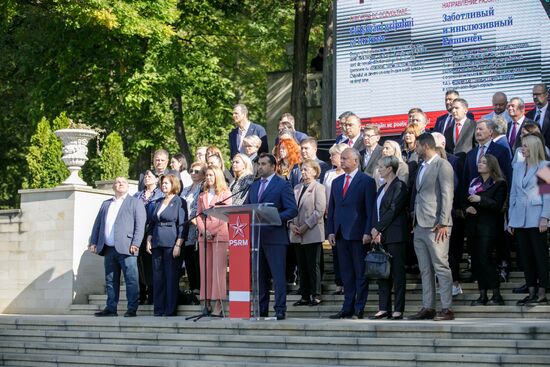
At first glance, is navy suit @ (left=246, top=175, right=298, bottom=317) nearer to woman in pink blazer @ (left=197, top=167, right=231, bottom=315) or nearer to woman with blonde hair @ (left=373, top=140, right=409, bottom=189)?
woman in pink blazer @ (left=197, top=167, right=231, bottom=315)

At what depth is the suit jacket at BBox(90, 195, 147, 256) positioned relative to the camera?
14.5 meters

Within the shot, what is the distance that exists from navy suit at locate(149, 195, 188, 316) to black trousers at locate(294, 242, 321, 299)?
171cm

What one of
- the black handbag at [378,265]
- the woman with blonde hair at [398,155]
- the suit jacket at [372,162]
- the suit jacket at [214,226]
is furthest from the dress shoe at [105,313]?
the woman with blonde hair at [398,155]

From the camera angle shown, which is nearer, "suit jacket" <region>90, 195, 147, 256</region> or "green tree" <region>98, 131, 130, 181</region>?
"suit jacket" <region>90, 195, 147, 256</region>

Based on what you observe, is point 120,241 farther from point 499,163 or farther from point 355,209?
point 499,163

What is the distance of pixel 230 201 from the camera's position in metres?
13.4

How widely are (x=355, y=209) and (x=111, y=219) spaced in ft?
13.1

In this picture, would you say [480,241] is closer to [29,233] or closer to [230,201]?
[230,201]

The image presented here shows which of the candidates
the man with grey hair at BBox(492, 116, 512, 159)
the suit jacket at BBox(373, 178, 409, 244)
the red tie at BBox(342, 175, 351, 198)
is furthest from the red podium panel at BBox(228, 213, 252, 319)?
the man with grey hair at BBox(492, 116, 512, 159)

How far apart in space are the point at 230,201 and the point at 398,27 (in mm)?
6352

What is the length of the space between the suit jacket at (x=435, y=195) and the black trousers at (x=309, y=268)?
1762 millimetres

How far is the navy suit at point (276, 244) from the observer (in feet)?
40.8

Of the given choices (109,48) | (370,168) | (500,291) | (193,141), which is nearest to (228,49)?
(109,48)

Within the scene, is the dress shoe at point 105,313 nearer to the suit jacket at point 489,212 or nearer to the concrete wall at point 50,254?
the concrete wall at point 50,254
